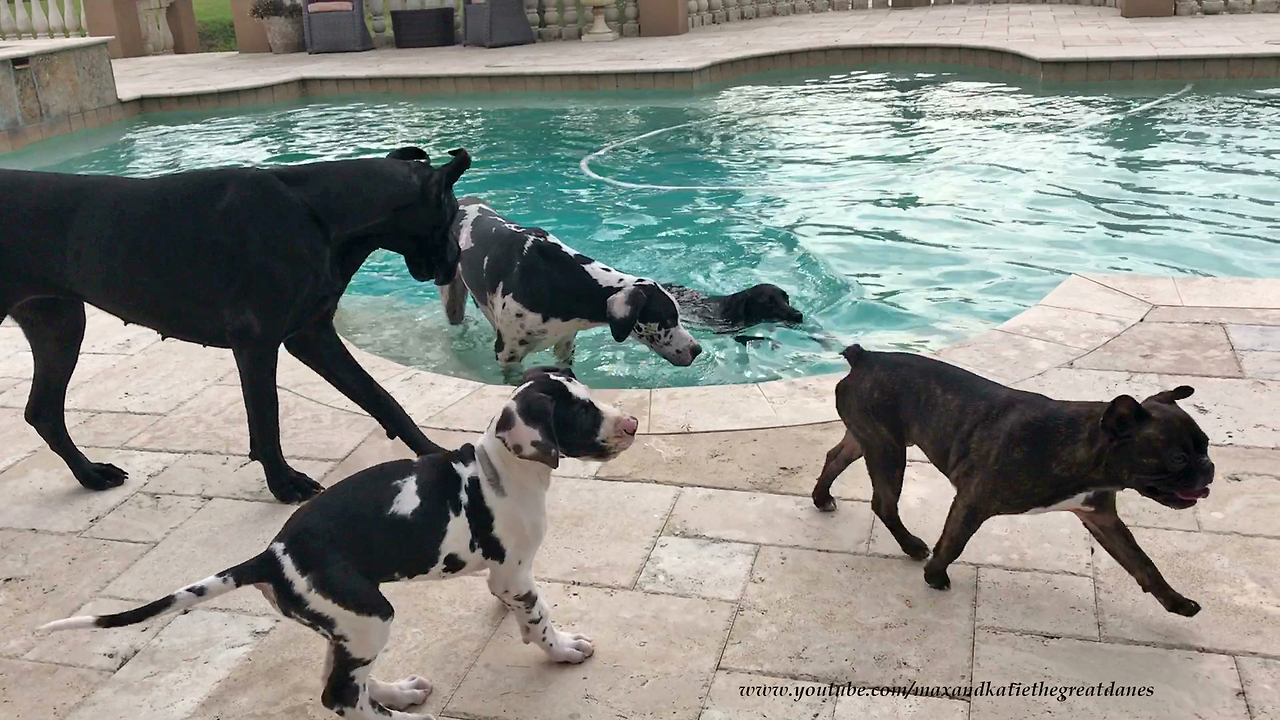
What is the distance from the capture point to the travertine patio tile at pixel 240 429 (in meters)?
4.95

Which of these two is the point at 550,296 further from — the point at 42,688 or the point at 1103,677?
→ the point at 1103,677

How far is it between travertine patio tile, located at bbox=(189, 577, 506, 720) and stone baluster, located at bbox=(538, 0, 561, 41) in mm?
17574

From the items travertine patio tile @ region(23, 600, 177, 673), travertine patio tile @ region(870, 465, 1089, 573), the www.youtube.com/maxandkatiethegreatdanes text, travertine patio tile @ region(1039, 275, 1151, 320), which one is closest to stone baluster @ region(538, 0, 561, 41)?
travertine patio tile @ region(1039, 275, 1151, 320)

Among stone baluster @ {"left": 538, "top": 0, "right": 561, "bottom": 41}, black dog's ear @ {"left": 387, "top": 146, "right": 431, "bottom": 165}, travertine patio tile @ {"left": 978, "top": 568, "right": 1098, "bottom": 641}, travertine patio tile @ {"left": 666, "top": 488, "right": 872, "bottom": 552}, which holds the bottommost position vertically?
travertine patio tile @ {"left": 978, "top": 568, "right": 1098, "bottom": 641}

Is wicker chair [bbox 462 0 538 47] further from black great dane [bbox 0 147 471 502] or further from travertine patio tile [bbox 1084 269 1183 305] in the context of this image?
black great dane [bbox 0 147 471 502]

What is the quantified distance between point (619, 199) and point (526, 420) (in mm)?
8106

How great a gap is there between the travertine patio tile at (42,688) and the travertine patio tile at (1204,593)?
3222 mm

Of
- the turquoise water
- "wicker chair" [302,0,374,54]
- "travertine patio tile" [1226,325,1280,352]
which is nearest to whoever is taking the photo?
"travertine patio tile" [1226,325,1280,352]

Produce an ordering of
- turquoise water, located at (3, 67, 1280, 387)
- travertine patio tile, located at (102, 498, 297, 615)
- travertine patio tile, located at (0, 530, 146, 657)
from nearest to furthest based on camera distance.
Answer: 1. travertine patio tile, located at (0, 530, 146, 657)
2. travertine patio tile, located at (102, 498, 297, 615)
3. turquoise water, located at (3, 67, 1280, 387)

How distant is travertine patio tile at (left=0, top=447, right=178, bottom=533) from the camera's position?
14.4ft

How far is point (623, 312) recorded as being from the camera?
5566mm

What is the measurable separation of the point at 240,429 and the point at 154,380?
920 millimetres

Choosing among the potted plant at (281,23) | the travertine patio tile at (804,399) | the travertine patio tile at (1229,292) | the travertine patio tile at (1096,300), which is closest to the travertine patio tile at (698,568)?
the travertine patio tile at (804,399)

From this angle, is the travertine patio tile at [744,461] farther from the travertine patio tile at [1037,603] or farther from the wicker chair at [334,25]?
the wicker chair at [334,25]
